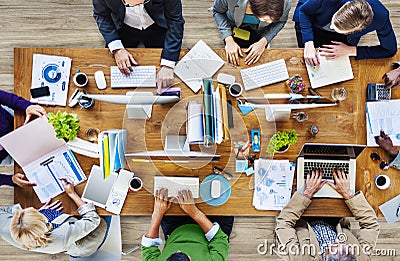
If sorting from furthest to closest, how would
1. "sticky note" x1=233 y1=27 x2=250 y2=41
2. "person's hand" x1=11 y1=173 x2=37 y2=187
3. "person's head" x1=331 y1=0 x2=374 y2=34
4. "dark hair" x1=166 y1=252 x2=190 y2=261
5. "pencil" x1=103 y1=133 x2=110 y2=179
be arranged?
1. "sticky note" x1=233 y1=27 x2=250 y2=41
2. "person's hand" x1=11 y1=173 x2=37 y2=187
3. "person's head" x1=331 y1=0 x2=374 y2=34
4. "dark hair" x1=166 y1=252 x2=190 y2=261
5. "pencil" x1=103 y1=133 x2=110 y2=179

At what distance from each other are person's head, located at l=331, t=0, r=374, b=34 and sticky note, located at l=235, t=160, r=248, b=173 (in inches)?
33.6

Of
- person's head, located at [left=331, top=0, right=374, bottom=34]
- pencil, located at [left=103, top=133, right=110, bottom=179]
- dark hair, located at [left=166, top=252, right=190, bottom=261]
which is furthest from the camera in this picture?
person's head, located at [left=331, top=0, right=374, bottom=34]

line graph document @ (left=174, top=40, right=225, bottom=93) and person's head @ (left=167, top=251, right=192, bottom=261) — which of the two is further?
line graph document @ (left=174, top=40, right=225, bottom=93)

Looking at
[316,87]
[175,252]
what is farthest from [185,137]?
[316,87]

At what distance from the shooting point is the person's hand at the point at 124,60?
7.13 feet

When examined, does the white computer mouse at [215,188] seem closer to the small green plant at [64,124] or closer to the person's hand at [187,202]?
the person's hand at [187,202]

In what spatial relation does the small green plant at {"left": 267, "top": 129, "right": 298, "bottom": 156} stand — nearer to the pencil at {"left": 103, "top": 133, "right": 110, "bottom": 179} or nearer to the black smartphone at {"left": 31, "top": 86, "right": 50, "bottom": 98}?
the pencil at {"left": 103, "top": 133, "right": 110, "bottom": 179}

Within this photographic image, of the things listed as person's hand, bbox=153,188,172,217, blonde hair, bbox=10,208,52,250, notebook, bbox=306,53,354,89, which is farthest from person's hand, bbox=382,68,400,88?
blonde hair, bbox=10,208,52,250

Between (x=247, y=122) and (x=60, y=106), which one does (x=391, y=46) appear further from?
(x=60, y=106)

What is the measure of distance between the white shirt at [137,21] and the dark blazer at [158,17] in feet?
0.09

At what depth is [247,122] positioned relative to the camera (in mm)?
2162

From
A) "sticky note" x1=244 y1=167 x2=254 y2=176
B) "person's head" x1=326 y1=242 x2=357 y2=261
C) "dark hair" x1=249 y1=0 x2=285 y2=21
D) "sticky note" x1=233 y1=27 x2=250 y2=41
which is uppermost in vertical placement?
"dark hair" x1=249 y1=0 x2=285 y2=21

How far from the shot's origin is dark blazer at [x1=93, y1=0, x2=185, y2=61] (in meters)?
2.18

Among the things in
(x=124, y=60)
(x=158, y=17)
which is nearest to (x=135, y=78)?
(x=124, y=60)
